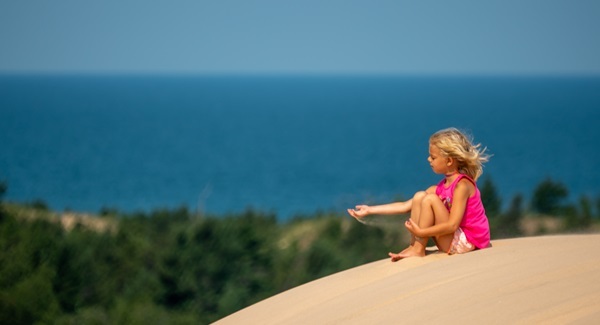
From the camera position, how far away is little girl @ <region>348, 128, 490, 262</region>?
7852 millimetres

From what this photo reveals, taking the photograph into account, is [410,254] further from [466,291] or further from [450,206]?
[466,291]

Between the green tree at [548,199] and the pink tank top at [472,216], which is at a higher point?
the pink tank top at [472,216]

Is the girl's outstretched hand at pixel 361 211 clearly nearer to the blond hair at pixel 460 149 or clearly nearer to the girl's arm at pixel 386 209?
the girl's arm at pixel 386 209

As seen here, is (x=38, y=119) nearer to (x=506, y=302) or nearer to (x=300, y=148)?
(x=300, y=148)

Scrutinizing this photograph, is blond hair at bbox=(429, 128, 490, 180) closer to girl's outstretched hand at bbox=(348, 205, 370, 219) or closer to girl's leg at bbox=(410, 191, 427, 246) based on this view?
girl's leg at bbox=(410, 191, 427, 246)

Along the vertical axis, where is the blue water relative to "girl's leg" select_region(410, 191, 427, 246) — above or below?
below

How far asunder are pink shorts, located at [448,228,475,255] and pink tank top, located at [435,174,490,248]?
0.03 metres

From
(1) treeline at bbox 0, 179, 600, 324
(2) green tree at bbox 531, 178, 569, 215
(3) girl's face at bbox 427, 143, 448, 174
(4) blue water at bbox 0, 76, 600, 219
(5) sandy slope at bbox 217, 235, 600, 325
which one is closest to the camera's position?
(5) sandy slope at bbox 217, 235, 600, 325

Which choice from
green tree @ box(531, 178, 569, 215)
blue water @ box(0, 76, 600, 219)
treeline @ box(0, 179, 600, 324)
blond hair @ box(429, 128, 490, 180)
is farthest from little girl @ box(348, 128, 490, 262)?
blue water @ box(0, 76, 600, 219)

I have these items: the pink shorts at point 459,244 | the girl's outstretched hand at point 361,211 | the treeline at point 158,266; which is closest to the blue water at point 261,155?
the treeline at point 158,266

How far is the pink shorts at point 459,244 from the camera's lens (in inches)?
323

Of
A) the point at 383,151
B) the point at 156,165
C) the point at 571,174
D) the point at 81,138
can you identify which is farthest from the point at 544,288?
the point at 81,138

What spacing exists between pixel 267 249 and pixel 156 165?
283 feet

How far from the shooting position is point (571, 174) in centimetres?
9725
